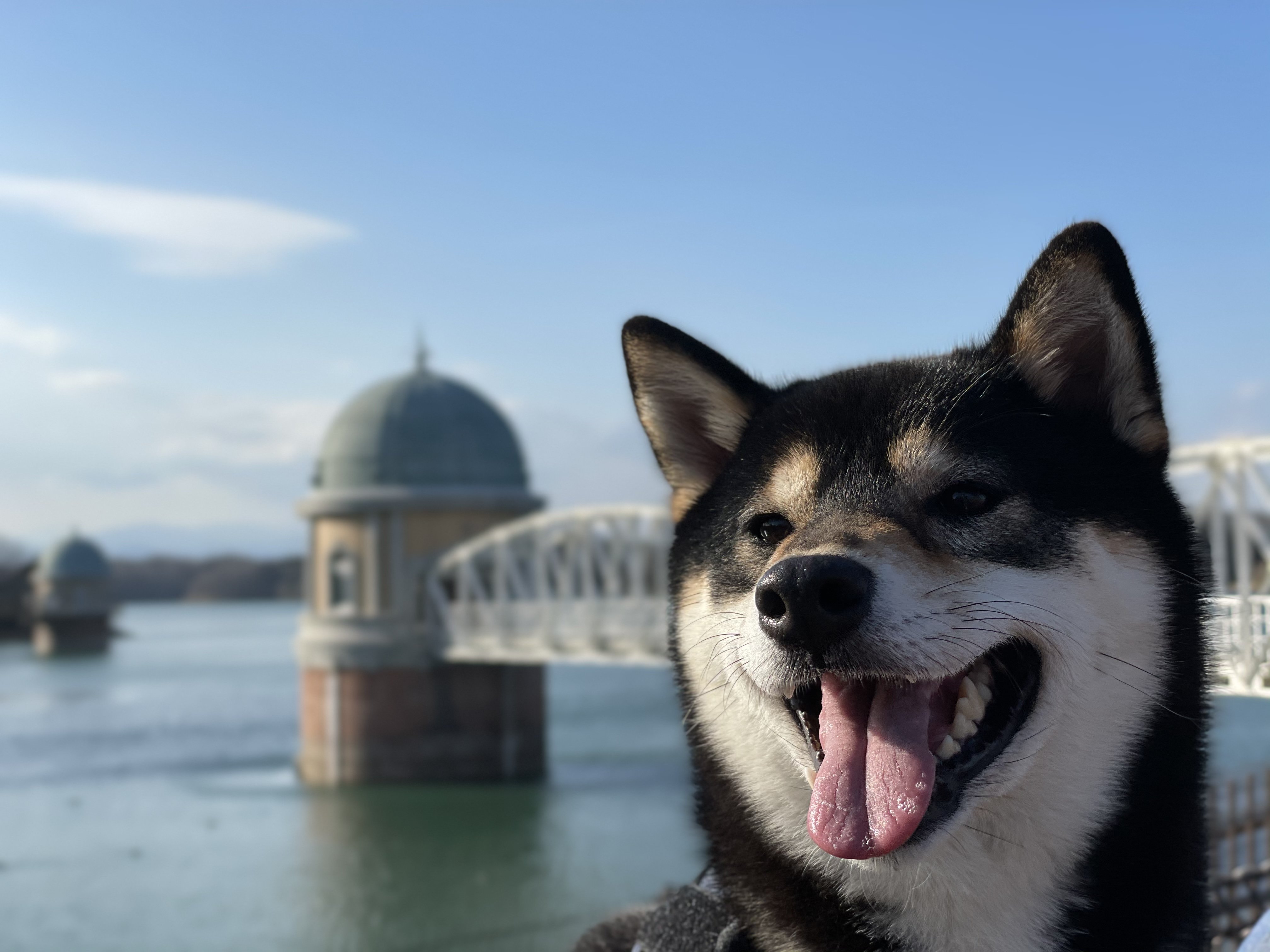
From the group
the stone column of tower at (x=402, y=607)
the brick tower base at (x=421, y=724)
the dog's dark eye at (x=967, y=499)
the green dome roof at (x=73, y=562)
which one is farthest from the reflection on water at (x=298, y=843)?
the green dome roof at (x=73, y=562)

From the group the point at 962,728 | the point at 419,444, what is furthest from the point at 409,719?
the point at 962,728

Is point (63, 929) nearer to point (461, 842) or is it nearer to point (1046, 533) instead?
point (461, 842)

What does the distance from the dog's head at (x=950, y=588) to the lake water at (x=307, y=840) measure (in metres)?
11.6

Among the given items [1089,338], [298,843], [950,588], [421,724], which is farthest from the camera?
[421,724]

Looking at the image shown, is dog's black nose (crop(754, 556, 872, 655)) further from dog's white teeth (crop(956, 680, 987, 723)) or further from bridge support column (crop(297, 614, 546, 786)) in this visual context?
bridge support column (crop(297, 614, 546, 786))

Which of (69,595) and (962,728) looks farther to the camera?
(69,595)

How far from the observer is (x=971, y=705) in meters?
2.33

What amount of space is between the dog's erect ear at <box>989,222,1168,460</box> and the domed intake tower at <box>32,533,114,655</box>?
285 feet

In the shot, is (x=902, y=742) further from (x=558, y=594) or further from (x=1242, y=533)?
(x=558, y=594)

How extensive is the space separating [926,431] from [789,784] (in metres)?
0.77

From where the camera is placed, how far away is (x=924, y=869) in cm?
228

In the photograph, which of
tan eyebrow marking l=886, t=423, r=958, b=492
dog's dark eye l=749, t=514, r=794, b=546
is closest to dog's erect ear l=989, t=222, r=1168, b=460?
tan eyebrow marking l=886, t=423, r=958, b=492

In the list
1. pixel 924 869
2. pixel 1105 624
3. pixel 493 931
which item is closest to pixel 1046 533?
pixel 1105 624

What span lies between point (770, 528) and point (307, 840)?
27645 mm
